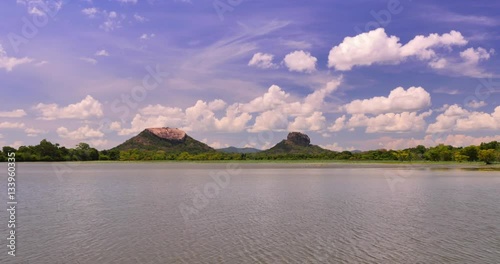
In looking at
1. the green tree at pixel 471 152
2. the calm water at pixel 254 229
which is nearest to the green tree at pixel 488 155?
the green tree at pixel 471 152

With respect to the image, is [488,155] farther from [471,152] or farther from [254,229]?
[254,229]

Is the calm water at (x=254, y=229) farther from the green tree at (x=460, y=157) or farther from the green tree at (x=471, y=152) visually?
the green tree at (x=471, y=152)

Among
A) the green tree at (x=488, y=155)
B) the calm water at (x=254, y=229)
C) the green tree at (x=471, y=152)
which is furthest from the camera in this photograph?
the green tree at (x=471, y=152)

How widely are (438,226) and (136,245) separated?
18.9 m

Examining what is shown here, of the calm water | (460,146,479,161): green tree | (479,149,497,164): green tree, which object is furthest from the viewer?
(460,146,479,161): green tree

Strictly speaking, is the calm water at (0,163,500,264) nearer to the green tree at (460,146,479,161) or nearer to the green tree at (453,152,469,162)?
the green tree at (453,152,469,162)

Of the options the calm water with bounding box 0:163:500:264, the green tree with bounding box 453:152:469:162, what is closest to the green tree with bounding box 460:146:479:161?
the green tree with bounding box 453:152:469:162

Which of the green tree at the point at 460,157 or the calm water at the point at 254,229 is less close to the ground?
the green tree at the point at 460,157

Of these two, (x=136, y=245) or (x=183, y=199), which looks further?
(x=183, y=199)

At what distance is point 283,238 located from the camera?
2316cm

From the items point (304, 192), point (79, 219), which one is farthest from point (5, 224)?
point (304, 192)

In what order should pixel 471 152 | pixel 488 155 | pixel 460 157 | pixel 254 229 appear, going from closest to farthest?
pixel 254 229 → pixel 488 155 → pixel 460 157 → pixel 471 152

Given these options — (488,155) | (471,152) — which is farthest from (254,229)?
(471,152)

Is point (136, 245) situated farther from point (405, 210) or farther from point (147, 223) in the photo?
point (405, 210)
